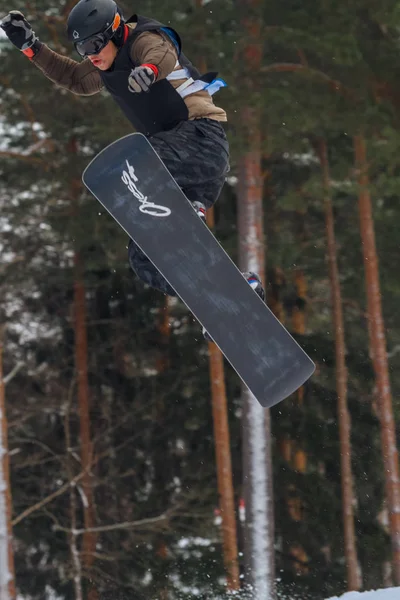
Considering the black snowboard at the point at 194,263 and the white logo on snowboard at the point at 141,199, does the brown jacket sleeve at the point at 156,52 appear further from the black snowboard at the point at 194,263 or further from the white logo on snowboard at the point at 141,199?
the white logo on snowboard at the point at 141,199

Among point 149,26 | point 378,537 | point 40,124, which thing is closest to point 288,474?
point 378,537

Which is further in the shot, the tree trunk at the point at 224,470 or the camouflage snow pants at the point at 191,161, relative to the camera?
the tree trunk at the point at 224,470

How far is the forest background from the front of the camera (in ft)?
31.4

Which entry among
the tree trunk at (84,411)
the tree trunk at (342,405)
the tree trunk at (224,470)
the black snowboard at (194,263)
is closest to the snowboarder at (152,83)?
the black snowboard at (194,263)

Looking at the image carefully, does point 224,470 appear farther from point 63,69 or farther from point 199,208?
point 63,69

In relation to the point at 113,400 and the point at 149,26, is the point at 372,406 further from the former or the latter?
the point at 149,26

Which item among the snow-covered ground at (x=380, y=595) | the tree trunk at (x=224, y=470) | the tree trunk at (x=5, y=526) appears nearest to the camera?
the snow-covered ground at (x=380, y=595)

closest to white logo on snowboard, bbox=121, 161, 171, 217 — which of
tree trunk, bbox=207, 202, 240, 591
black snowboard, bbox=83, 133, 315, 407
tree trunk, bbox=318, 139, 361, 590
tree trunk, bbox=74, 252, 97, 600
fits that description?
black snowboard, bbox=83, 133, 315, 407

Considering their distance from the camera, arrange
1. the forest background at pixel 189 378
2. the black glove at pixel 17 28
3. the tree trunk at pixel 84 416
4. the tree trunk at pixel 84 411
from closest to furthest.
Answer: the black glove at pixel 17 28
the forest background at pixel 189 378
the tree trunk at pixel 84 411
the tree trunk at pixel 84 416

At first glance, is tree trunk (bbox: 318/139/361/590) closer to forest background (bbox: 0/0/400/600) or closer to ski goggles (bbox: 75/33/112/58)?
forest background (bbox: 0/0/400/600)

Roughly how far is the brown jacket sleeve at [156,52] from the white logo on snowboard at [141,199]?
543 mm

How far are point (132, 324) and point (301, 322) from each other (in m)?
2.49

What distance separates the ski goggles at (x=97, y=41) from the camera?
3789 mm

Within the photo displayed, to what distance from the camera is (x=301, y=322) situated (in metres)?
12.5
